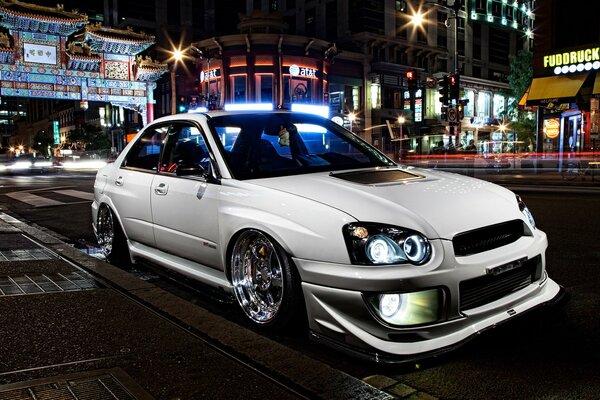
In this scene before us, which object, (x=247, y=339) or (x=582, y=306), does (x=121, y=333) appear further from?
(x=582, y=306)

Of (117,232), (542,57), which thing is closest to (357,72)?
(542,57)

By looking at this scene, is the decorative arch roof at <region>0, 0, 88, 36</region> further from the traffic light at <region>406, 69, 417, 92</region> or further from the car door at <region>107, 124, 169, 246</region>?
the car door at <region>107, 124, 169, 246</region>

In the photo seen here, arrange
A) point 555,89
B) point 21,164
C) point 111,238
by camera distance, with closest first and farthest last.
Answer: point 111,238
point 555,89
point 21,164

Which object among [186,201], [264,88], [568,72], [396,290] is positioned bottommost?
[396,290]

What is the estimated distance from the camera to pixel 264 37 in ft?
155

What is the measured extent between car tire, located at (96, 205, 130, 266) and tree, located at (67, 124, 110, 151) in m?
79.9

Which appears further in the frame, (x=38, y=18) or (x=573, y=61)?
(x=38, y=18)

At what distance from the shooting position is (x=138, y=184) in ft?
17.2

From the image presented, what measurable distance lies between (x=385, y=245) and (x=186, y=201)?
197 cm

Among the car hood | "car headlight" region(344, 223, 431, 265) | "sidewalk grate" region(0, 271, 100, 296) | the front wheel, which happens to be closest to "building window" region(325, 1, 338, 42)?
the front wheel

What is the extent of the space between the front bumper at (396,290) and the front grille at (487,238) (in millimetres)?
60

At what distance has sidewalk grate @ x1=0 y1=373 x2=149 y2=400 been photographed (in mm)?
2736

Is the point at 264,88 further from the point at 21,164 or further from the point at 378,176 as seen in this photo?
the point at 378,176

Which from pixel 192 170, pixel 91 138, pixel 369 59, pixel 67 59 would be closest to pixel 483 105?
pixel 369 59
